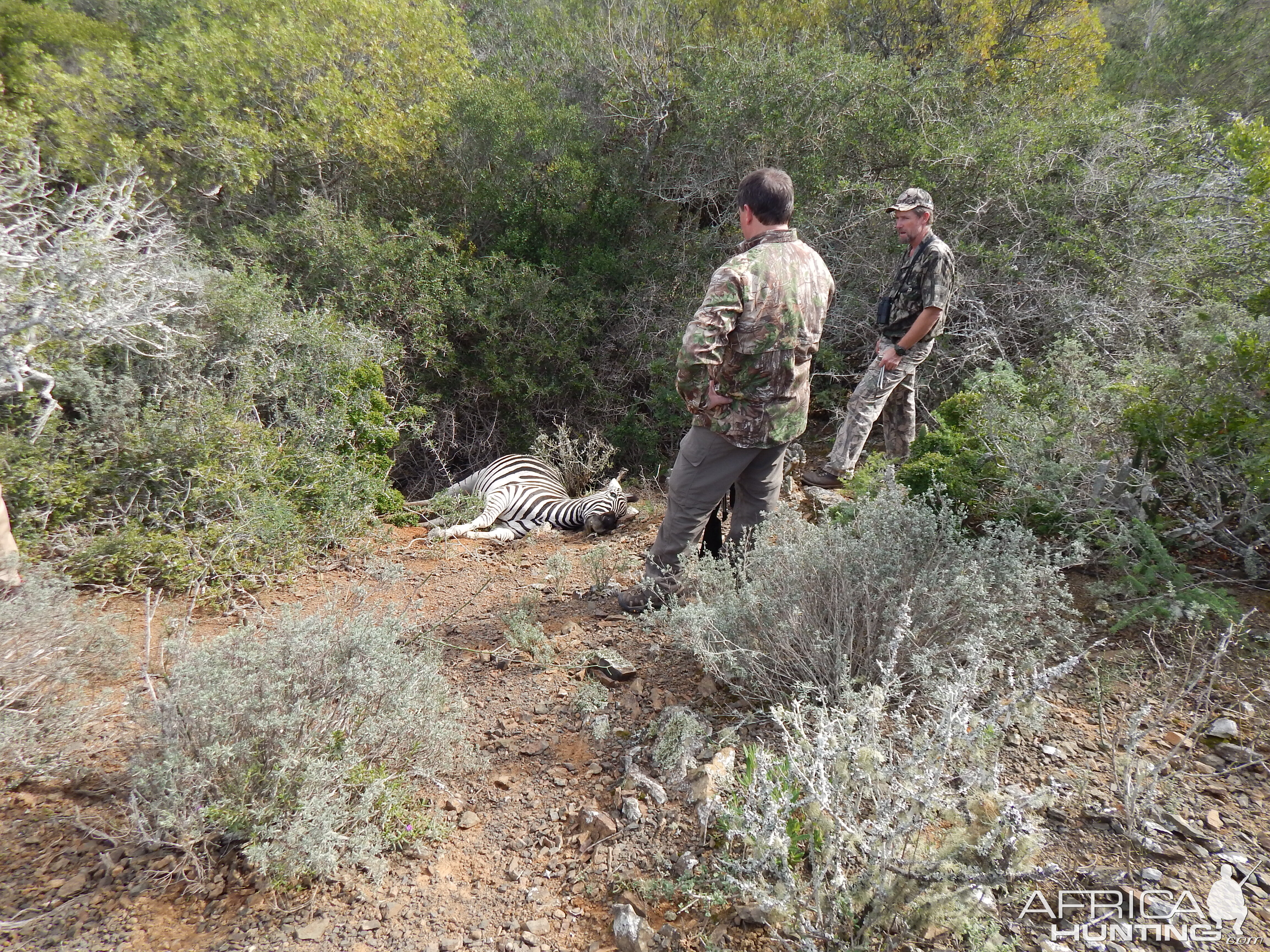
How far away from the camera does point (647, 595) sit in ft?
11.8

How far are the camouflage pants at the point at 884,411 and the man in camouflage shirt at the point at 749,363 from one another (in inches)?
57.8

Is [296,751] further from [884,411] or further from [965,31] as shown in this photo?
[965,31]

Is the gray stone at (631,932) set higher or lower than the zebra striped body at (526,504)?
higher

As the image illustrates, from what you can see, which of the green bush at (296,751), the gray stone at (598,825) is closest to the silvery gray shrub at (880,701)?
the gray stone at (598,825)

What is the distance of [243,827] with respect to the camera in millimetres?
2031

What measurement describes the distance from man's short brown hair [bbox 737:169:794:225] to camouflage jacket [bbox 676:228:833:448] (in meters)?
0.07

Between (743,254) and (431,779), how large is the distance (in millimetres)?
2516

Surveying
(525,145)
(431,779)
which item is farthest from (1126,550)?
(525,145)

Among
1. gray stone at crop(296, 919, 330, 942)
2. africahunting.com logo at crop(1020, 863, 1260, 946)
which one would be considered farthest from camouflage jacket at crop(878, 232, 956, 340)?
gray stone at crop(296, 919, 330, 942)

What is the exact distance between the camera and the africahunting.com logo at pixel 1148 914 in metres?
1.73

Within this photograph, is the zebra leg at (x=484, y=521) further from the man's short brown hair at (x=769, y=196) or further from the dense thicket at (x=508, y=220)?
the man's short brown hair at (x=769, y=196)

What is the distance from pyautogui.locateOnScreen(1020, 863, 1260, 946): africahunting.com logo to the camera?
1.73 meters

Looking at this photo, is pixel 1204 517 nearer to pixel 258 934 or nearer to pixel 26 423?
pixel 258 934

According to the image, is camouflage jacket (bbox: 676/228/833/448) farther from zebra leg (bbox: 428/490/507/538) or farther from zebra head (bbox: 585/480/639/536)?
zebra leg (bbox: 428/490/507/538)
